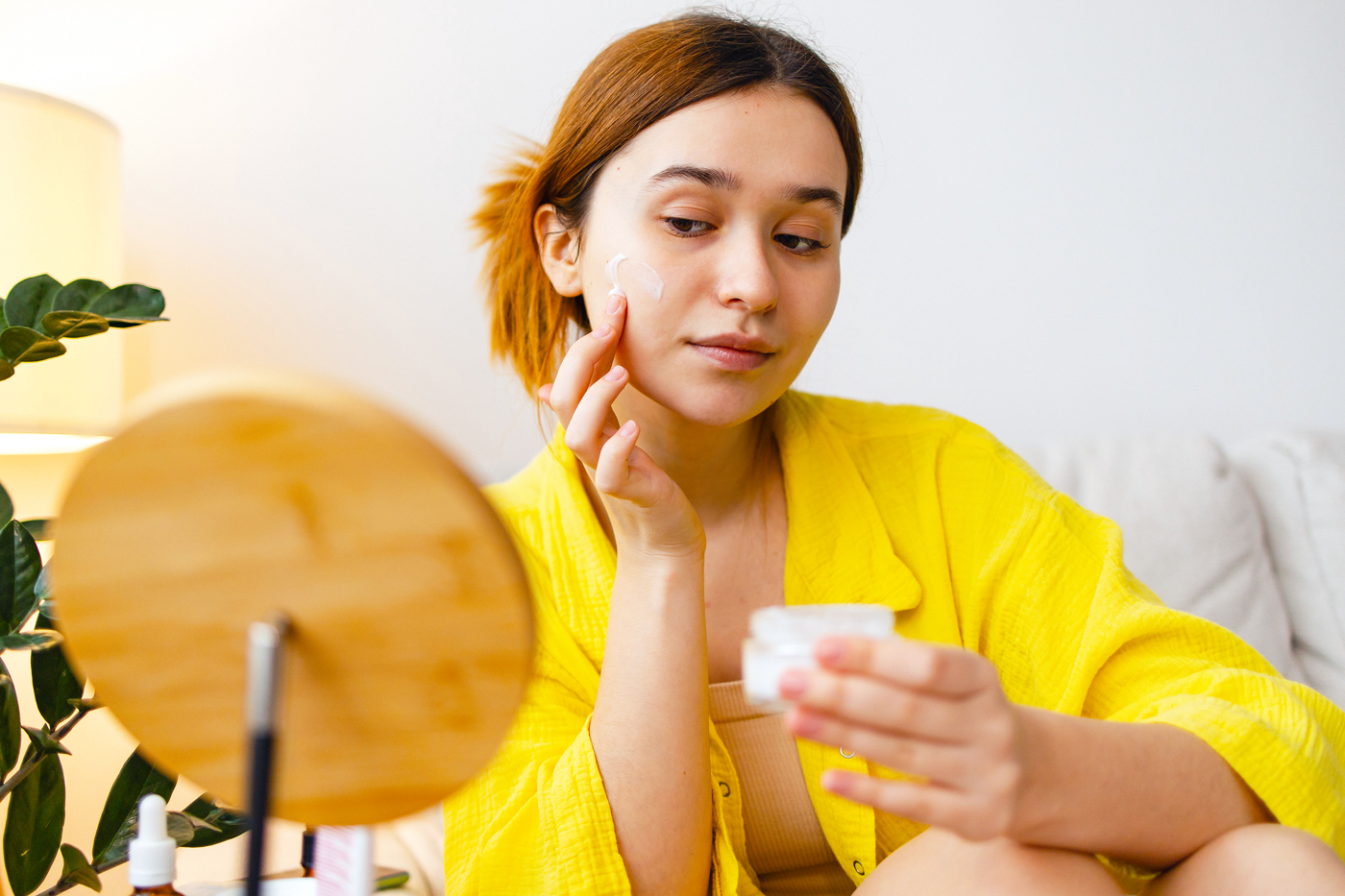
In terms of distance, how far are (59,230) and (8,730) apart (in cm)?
67

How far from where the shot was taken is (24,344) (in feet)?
2.75

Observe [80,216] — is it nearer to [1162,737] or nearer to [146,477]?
[146,477]

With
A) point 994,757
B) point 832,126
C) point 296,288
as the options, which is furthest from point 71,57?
point 994,757

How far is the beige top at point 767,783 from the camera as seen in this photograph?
40.6 inches

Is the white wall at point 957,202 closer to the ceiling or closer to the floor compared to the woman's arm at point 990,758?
closer to the ceiling

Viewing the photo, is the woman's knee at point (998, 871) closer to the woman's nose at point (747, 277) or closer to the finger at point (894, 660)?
the finger at point (894, 660)

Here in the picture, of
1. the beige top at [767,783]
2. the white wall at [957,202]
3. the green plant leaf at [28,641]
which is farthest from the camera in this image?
the white wall at [957,202]

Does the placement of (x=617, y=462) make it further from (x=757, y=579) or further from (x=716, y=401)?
(x=757, y=579)

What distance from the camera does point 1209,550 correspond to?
4.95 ft

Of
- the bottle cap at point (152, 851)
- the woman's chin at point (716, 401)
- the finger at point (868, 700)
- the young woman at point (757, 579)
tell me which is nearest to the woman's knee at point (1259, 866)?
the young woman at point (757, 579)

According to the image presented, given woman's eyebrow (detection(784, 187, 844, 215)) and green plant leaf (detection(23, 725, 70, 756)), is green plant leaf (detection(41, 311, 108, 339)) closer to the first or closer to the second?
green plant leaf (detection(23, 725, 70, 756))

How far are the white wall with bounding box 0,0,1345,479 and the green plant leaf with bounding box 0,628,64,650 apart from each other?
3.12 ft

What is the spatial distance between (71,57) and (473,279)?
2.46 feet

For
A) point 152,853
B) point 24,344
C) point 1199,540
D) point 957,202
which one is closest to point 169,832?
point 152,853
